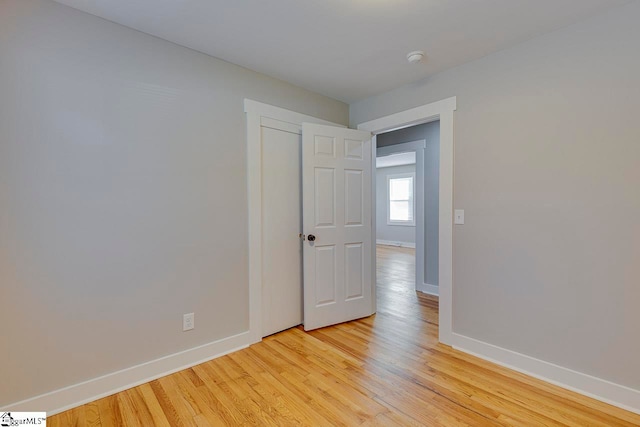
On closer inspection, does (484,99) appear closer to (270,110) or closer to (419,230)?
(270,110)

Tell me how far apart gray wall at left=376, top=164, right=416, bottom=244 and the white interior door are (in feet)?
19.5

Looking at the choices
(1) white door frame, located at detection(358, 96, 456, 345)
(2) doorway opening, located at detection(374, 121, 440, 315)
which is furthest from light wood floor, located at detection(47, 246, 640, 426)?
(2) doorway opening, located at detection(374, 121, 440, 315)

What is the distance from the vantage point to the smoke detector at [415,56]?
2146 mm

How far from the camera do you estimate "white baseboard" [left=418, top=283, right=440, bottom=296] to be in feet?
12.9

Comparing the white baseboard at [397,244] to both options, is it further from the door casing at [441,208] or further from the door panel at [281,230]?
the door panel at [281,230]

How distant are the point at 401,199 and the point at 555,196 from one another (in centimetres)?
705

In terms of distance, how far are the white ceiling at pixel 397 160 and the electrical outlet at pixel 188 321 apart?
5.93 m

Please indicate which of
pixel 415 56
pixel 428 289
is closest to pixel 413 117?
pixel 415 56

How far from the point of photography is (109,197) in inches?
71.4

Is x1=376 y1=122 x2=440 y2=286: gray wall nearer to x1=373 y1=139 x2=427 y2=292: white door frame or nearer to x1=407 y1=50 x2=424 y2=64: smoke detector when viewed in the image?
x1=373 y1=139 x2=427 y2=292: white door frame

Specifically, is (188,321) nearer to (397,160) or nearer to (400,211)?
(397,160)

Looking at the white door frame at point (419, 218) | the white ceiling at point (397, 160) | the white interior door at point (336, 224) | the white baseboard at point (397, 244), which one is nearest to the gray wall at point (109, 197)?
the white interior door at point (336, 224)

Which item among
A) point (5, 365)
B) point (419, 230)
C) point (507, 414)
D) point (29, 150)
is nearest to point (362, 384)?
point (507, 414)

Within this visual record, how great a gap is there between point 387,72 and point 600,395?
8.94 ft
